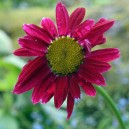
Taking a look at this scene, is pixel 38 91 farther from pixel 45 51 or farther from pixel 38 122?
pixel 38 122

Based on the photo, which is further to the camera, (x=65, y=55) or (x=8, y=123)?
(x=8, y=123)

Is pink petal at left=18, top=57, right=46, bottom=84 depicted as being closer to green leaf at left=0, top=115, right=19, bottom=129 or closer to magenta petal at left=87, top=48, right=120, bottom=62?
magenta petal at left=87, top=48, right=120, bottom=62

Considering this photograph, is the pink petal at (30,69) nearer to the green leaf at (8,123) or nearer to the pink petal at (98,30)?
the pink petal at (98,30)

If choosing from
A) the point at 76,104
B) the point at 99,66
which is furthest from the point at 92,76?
the point at 76,104

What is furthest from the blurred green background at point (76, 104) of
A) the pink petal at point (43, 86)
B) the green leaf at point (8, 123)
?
the pink petal at point (43, 86)

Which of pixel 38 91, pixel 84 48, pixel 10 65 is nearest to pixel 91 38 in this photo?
pixel 84 48

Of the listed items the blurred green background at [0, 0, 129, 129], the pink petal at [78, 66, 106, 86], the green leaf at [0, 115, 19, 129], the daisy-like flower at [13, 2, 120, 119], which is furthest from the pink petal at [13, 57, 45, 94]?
the green leaf at [0, 115, 19, 129]

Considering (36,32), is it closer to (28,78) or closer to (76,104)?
(28,78)
